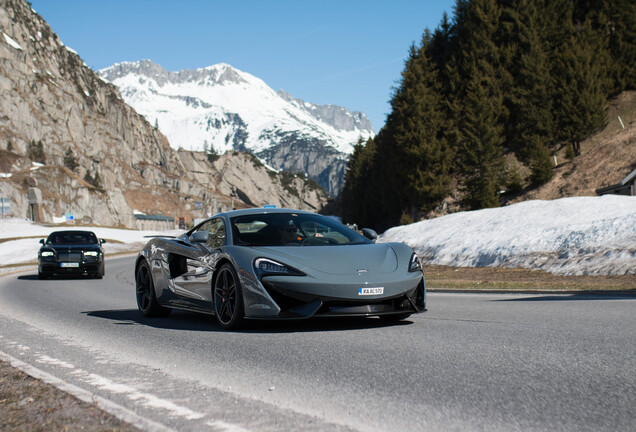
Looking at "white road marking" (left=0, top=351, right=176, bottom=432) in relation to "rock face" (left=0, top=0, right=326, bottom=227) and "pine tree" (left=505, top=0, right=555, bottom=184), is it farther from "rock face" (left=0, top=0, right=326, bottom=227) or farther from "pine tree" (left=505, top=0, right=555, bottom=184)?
"rock face" (left=0, top=0, right=326, bottom=227)

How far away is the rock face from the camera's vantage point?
114688mm

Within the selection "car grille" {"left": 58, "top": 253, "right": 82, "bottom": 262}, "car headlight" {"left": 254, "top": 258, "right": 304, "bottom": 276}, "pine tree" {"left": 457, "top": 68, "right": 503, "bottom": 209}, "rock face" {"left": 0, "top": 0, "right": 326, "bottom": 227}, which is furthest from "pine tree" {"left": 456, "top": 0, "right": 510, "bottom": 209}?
"rock face" {"left": 0, "top": 0, "right": 326, "bottom": 227}

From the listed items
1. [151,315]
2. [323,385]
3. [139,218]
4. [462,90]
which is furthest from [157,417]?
[139,218]

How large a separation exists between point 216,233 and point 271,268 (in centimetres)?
155

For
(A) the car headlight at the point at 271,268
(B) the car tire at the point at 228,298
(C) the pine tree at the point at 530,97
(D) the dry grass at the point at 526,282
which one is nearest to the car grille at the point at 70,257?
(D) the dry grass at the point at 526,282

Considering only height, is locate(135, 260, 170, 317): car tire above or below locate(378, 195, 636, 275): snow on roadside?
below

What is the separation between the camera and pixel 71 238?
22641 mm

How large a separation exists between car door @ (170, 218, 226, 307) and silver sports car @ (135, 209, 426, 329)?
13 millimetres

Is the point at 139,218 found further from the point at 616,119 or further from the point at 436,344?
the point at 436,344

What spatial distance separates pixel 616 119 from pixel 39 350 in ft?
194

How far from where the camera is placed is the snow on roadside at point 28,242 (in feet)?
137

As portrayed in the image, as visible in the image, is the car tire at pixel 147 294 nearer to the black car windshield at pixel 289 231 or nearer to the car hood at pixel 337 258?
the black car windshield at pixel 289 231

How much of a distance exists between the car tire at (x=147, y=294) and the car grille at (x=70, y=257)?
463 inches

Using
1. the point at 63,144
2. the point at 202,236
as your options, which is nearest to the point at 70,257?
the point at 202,236
